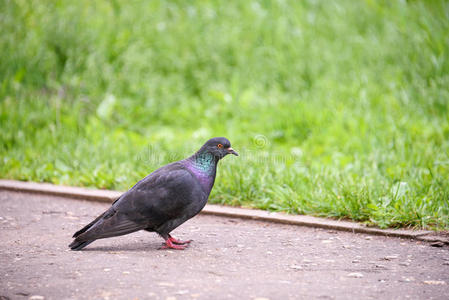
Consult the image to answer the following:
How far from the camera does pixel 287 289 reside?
3.16 meters

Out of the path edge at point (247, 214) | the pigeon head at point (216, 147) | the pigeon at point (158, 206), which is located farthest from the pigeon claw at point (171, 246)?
the path edge at point (247, 214)

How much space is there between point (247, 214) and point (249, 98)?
142 inches

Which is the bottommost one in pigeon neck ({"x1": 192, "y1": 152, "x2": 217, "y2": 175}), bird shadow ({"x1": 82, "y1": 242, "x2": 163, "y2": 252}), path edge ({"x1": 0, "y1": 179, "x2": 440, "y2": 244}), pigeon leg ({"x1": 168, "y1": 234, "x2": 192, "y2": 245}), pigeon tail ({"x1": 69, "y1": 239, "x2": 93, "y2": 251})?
bird shadow ({"x1": 82, "y1": 242, "x2": 163, "y2": 252})

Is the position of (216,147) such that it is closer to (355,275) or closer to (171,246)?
(171,246)

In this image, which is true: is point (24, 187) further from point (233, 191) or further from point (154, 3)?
point (154, 3)

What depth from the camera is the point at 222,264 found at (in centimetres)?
364

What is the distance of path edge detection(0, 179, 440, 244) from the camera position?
4.24 meters

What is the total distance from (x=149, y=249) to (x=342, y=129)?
3.73 metres

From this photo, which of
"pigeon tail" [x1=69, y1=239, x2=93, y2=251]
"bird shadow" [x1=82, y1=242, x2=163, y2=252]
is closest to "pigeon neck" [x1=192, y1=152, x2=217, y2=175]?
"bird shadow" [x1=82, y1=242, x2=163, y2=252]

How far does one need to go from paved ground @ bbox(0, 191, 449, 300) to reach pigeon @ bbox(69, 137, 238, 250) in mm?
156

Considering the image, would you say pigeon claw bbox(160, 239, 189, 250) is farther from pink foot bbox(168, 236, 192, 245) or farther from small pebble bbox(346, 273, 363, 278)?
small pebble bbox(346, 273, 363, 278)

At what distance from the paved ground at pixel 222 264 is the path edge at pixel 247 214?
0.07m

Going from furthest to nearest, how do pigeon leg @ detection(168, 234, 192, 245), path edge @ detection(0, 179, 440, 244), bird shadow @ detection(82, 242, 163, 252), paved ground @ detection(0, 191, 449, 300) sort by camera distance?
path edge @ detection(0, 179, 440, 244) → pigeon leg @ detection(168, 234, 192, 245) → bird shadow @ detection(82, 242, 163, 252) → paved ground @ detection(0, 191, 449, 300)

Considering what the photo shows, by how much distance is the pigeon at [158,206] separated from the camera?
3.76 metres
